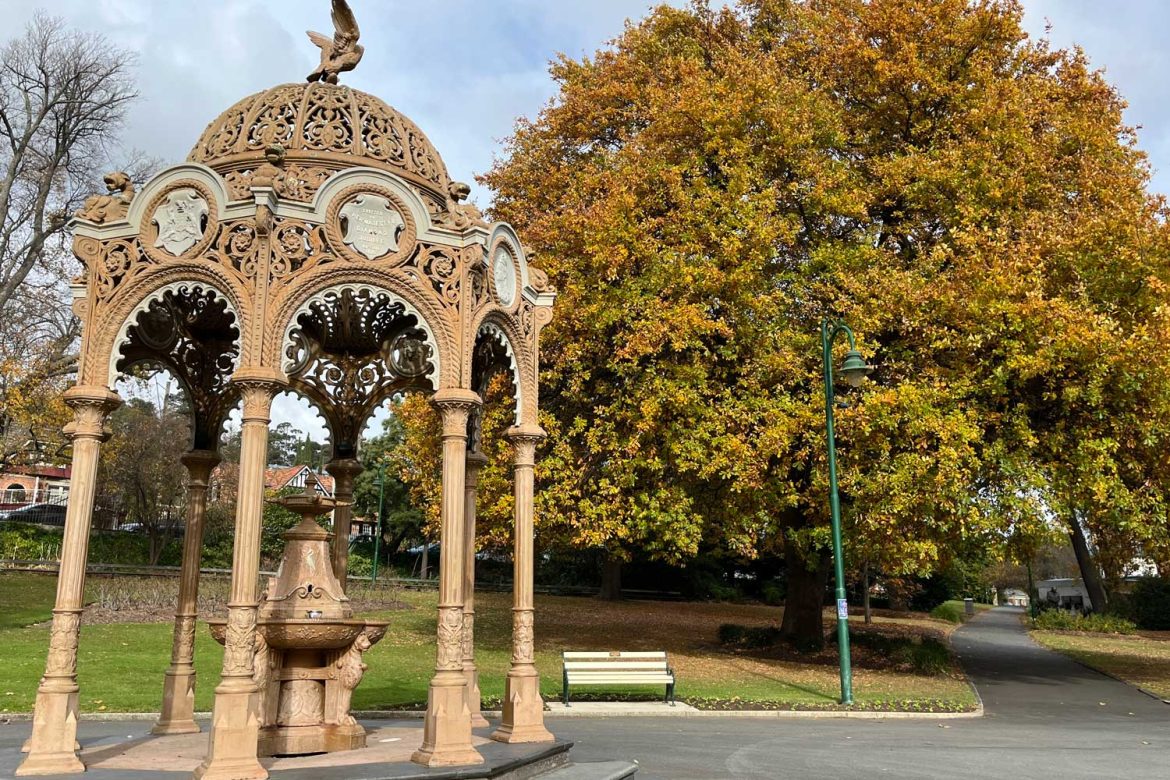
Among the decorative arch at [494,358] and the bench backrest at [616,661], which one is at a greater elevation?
the decorative arch at [494,358]

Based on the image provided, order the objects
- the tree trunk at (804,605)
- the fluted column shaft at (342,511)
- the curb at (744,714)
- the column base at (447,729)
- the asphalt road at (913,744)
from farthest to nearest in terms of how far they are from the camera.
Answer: the tree trunk at (804,605), the curb at (744,714), the fluted column shaft at (342,511), the asphalt road at (913,744), the column base at (447,729)

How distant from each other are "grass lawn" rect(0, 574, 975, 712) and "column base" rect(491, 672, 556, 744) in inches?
207

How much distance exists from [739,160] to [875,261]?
3656mm

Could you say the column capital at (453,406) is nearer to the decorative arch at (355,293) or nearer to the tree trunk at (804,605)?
the decorative arch at (355,293)

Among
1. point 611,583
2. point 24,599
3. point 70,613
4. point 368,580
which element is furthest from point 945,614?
point 70,613

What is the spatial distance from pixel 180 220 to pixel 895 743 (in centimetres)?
1027

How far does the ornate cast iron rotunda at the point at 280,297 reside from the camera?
688cm

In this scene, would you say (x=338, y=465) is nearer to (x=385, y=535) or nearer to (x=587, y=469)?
(x=587, y=469)

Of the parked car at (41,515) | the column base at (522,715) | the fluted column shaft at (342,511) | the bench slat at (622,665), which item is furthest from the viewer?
the parked car at (41,515)

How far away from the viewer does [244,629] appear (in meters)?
6.67

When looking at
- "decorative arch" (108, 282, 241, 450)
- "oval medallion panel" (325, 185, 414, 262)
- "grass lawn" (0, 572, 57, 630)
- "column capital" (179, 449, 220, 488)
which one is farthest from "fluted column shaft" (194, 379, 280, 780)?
"grass lawn" (0, 572, 57, 630)

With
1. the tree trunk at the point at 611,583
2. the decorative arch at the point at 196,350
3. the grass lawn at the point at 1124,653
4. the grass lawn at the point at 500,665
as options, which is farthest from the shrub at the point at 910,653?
the decorative arch at the point at 196,350

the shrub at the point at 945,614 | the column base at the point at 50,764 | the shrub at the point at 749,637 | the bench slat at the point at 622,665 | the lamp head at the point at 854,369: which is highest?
the lamp head at the point at 854,369

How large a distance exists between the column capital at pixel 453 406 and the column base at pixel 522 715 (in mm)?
2477
